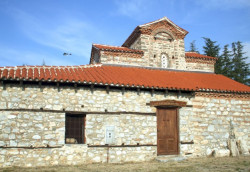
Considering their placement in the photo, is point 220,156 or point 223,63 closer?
point 220,156

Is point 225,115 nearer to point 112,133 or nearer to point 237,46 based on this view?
point 112,133

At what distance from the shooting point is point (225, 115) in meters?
12.3

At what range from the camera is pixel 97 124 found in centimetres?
1034

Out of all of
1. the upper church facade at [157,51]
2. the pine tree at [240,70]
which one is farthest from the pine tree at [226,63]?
the upper church facade at [157,51]

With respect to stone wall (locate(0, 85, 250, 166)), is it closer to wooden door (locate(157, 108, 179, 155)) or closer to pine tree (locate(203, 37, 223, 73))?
wooden door (locate(157, 108, 179, 155))

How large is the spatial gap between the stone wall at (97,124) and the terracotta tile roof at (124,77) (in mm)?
475

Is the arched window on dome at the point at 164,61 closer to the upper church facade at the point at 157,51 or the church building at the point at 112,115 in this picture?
the upper church facade at the point at 157,51

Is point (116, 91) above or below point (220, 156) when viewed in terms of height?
above

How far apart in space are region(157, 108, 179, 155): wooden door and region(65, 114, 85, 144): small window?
3561 millimetres

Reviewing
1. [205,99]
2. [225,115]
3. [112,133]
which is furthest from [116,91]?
[225,115]

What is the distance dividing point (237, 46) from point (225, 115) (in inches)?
1116

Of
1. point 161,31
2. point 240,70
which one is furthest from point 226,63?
point 161,31

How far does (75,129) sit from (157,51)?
293 inches

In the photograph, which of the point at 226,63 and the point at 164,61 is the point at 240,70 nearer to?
the point at 226,63
